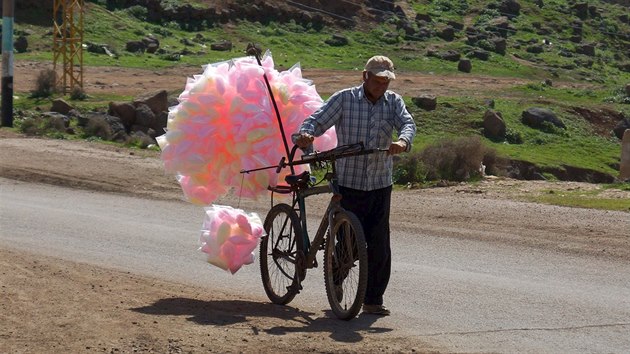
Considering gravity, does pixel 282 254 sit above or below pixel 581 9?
below

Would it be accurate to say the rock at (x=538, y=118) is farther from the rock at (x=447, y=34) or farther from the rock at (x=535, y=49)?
the rock at (x=535, y=49)

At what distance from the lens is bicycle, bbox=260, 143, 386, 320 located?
8.91 m

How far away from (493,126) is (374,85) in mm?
25081

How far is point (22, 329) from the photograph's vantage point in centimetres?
863

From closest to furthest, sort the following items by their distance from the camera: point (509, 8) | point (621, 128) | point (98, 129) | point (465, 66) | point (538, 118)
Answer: point (98, 129) < point (538, 118) < point (621, 128) < point (465, 66) < point (509, 8)

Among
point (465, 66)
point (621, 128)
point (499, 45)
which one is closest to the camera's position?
point (621, 128)

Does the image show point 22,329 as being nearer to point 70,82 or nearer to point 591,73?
point 70,82

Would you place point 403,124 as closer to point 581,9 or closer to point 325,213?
point 325,213

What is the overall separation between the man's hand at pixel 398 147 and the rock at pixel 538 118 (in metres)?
27.7

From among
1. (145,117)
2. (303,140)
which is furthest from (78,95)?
(303,140)

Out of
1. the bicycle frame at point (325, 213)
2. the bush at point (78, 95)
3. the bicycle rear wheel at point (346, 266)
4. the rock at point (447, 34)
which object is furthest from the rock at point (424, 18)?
the bicycle rear wheel at point (346, 266)

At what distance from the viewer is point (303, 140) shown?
9.07m

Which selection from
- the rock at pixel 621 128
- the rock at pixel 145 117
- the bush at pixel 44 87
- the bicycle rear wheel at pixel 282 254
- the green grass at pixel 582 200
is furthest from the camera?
the rock at pixel 621 128

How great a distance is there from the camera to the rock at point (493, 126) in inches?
1330
